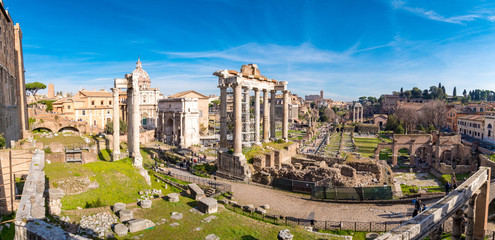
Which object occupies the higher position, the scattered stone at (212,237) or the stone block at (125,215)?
the stone block at (125,215)

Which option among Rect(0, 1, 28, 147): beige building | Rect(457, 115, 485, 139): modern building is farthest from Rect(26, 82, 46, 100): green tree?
Rect(457, 115, 485, 139): modern building

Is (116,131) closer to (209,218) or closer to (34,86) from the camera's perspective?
(209,218)

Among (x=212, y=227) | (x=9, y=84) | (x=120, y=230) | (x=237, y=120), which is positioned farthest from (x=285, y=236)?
(x=9, y=84)

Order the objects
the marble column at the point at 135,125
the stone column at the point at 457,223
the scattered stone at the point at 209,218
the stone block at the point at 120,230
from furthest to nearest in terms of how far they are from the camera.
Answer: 1. the marble column at the point at 135,125
2. the scattered stone at the point at 209,218
3. the stone column at the point at 457,223
4. the stone block at the point at 120,230

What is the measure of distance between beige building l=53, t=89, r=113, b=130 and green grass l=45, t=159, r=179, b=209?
33733mm

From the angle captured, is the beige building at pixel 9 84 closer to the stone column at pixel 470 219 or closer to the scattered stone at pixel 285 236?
the scattered stone at pixel 285 236

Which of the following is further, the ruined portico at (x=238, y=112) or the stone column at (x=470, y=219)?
the ruined portico at (x=238, y=112)

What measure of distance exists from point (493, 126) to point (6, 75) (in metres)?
57.6

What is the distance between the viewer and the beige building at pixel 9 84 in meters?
19.1

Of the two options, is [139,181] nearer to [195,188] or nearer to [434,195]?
[195,188]

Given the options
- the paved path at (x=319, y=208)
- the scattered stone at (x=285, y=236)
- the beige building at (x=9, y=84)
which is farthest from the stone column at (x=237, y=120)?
the beige building at (x=9, y=84)

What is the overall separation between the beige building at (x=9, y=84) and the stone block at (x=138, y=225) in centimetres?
1224

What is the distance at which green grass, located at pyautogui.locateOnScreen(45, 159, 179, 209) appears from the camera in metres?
12.6

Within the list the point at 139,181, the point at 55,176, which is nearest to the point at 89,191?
the point at 55,176
